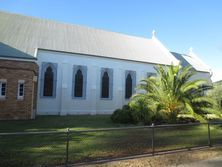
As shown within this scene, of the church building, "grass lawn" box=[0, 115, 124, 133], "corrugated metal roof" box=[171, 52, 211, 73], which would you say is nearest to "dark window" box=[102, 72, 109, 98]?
the church building

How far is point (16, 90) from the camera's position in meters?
20.6

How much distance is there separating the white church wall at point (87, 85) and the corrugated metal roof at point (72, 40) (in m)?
0.81

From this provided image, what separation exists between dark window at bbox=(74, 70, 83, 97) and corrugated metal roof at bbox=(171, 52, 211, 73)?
1941 cm

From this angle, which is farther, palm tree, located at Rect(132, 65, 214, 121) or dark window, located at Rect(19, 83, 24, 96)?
dark window, located at Rect(19, 83, 24, 96)

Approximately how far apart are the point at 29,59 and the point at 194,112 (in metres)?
14.2

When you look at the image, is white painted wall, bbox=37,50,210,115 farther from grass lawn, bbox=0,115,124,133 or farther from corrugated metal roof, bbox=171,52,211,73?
corrugated metal roof, bbox=171,52,211,73

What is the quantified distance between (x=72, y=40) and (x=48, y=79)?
623cm

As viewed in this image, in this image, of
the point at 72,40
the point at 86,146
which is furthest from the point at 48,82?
the point at 86,146

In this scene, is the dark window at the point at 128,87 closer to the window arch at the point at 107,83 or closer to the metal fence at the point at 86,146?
the window arch at the point at 107,83

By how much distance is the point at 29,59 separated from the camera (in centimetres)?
2153

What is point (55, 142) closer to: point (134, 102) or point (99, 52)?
point (134, 102)

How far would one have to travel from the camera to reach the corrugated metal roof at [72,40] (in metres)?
27.1

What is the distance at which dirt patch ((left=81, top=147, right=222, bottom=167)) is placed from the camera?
7.69m

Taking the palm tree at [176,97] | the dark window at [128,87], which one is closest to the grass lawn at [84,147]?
the palm tree at [176,97]
